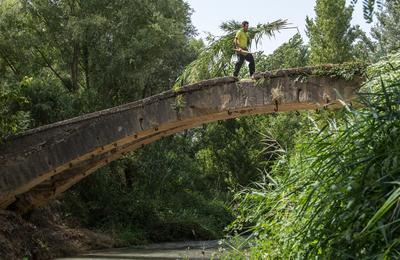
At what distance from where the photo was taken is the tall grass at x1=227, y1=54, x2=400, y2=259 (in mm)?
3104

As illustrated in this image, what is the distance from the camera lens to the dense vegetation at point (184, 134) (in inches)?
140

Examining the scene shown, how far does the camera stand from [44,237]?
43.5ft

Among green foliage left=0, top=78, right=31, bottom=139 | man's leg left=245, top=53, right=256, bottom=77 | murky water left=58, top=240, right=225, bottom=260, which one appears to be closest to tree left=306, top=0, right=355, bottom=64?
murky water left=58, top=240, right=225, bottom=260

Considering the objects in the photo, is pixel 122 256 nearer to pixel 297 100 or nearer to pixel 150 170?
pixel 297 100

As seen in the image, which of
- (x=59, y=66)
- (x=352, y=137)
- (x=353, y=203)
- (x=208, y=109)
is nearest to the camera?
(x=353, y=203)

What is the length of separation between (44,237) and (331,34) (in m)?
17.5

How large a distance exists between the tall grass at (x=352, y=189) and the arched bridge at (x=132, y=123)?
6.29m

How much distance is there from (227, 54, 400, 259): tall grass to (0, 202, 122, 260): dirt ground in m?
8.43

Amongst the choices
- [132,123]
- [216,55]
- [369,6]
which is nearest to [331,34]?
[132,123]

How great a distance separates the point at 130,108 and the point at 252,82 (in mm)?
2775

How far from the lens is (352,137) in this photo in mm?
3605

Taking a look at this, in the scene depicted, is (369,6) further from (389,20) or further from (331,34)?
(331,34)

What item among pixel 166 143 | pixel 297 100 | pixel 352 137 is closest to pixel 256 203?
pixel 352 137

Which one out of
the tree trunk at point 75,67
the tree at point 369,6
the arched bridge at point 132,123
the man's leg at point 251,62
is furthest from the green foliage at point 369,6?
the tree trunk at point 75,67
